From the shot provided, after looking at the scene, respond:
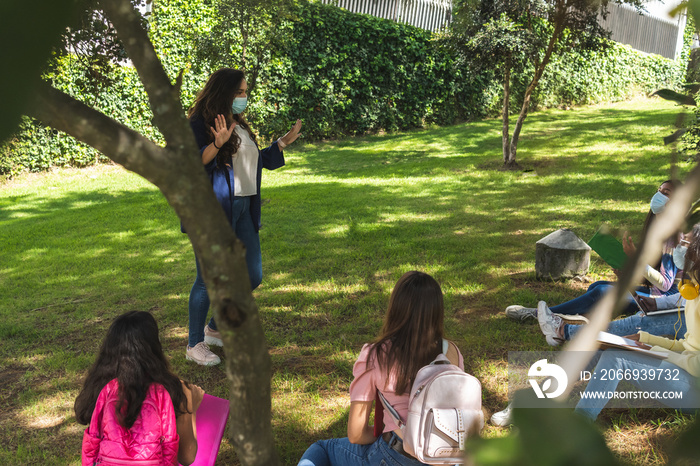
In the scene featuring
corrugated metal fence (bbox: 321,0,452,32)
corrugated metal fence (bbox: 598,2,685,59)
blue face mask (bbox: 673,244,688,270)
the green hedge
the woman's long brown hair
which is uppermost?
corrugated metal fence (bbox: 598,2,685,59)

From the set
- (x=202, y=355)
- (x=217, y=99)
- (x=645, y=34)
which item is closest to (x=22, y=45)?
(x=217, y=99)

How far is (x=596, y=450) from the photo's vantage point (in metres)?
0.28

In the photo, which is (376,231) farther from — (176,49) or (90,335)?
(176,49)

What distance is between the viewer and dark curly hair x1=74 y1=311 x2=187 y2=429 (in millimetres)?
2419

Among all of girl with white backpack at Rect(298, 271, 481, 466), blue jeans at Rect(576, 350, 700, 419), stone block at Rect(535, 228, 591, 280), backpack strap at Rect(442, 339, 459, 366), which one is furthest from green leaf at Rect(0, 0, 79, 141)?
stone block at Rect(535, 228, 591, 280)

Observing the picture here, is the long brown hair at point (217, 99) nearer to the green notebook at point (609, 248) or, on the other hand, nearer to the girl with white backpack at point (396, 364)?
the girl with white backpack at point (396, 364)

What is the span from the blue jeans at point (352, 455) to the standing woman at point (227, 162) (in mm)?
1387

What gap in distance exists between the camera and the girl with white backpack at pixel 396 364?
2.54m

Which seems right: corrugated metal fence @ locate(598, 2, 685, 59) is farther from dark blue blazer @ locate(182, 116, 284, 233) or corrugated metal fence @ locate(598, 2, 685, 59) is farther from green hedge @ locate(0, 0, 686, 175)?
dark blue blazer @ locate(182, 116, 284, 233)

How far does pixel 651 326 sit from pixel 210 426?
297 centimetres

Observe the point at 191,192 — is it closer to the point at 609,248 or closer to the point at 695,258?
the point at 695,258

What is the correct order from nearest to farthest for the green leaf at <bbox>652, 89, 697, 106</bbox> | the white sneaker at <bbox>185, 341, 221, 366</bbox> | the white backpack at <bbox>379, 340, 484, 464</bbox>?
the green leaf at <bbox>652, 89, 697, 106</bbox> → the white backpack at <bbox>379, 340, 484, 464</bbox> → the white sneaker at <bbox>185, 341, 221, 366</bbox>

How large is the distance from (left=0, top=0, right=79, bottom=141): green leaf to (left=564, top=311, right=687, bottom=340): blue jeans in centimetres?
391

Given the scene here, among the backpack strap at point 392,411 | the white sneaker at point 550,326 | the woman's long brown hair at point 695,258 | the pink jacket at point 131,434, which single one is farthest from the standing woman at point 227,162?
the woman's long brown hair at point 695,258
